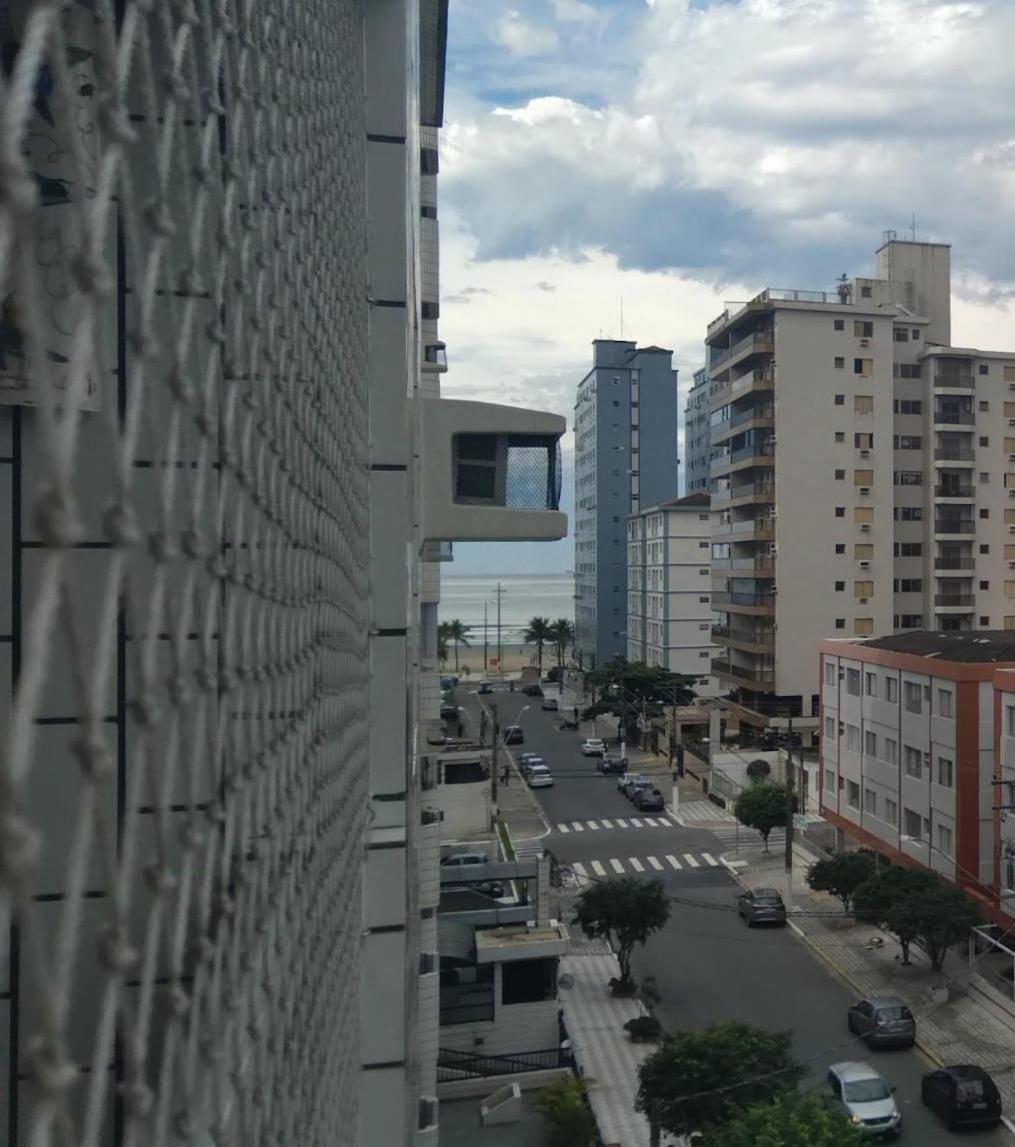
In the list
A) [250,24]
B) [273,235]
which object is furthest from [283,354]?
[250,24]

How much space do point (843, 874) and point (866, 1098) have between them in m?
4.02

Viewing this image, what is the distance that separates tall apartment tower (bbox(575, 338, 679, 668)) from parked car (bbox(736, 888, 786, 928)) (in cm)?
2198

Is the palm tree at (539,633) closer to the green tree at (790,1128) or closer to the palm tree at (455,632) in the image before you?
the palm tree at (455,632)

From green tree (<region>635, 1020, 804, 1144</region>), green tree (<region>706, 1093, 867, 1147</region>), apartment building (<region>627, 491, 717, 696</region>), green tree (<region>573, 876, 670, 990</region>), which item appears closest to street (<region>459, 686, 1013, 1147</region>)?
green tree (<region>635, 1020, 804, 1144</region>)

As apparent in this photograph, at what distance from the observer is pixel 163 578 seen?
2.01ft

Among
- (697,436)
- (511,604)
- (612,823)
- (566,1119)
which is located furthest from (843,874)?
(511,604)

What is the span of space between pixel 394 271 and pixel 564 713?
2757 cm

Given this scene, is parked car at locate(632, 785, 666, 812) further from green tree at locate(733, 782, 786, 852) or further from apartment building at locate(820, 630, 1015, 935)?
apartment building at locate(820, 630, 1015, 935)

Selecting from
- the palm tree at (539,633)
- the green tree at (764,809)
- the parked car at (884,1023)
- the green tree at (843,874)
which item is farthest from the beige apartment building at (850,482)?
the palm tree at (539,633)

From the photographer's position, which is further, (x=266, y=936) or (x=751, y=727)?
(x=751, y=727)

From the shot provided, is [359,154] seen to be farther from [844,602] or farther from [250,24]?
[844,602]

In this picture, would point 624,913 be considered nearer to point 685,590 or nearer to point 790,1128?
point 790,1128

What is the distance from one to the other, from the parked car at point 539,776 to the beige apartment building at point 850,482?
4.98m

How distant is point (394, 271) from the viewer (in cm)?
256
